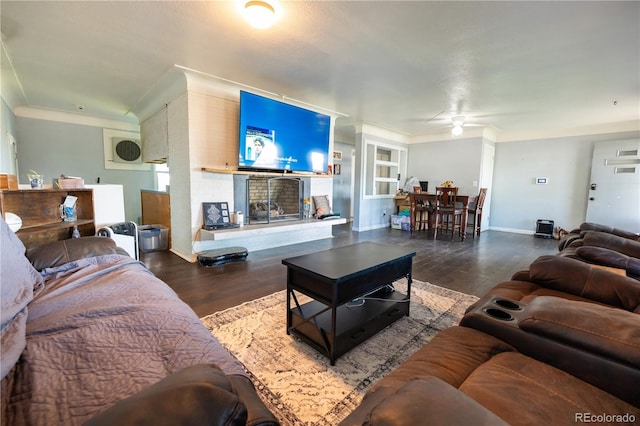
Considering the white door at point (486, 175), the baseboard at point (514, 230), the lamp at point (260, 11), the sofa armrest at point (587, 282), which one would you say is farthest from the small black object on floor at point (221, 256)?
the baseboard at point (514, 230)

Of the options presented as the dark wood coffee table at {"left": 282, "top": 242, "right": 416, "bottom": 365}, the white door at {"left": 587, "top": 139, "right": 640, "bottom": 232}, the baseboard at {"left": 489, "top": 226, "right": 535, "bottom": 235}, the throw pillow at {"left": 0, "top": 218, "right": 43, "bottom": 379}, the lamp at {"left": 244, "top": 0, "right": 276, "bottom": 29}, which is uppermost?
the lamp at {"left": 244, "top": 0, "right": 276, "bottom": 29}

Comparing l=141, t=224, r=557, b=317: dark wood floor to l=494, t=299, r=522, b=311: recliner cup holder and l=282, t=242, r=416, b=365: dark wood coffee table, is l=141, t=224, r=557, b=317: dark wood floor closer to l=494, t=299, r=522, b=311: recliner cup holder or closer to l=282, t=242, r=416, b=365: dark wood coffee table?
l=282, t=242, r=416, b=365: dark wood coffee table

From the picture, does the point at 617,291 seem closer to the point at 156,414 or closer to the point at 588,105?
the point at 156,414

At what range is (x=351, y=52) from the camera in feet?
9.20

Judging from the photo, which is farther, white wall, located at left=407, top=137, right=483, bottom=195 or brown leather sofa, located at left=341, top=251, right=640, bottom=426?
white wall, located at left=407, top=137, right=483, bottom=195

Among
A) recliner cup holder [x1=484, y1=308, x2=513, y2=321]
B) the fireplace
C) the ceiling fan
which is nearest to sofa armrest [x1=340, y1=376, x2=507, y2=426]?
recliner cup holder [x1=484, y1=308, x2=513, y2=321]

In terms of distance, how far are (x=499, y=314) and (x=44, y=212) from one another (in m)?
3.50

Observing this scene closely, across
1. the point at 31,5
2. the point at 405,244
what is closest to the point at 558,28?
the point at 405,244

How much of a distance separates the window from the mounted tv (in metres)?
1.83

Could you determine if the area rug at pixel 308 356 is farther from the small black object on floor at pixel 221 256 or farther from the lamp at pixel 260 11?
the lamp at pixel 260 11

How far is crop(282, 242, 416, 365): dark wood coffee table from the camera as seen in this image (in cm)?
175

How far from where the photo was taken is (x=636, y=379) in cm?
82

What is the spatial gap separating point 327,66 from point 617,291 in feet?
10.3

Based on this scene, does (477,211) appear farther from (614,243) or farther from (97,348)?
(97,348)
